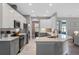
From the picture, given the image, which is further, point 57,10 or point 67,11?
point 57,10

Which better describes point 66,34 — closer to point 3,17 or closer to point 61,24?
point 61,24

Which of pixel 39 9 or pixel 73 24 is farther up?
pixel 39 9

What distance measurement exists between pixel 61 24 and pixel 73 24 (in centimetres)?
49

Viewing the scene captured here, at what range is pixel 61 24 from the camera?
5.86m

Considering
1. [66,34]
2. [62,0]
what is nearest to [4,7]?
[66,34]

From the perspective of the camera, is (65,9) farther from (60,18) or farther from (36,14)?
(36,14)

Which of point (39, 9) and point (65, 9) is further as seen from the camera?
point (39, 9)

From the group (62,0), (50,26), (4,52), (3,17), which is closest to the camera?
(62,0)

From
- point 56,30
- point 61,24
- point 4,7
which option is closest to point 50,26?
point 56,30

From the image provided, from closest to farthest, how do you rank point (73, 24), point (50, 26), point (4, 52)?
point (4, 52) → point (73, 24) → point (50, 26)

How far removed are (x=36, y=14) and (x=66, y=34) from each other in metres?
2.11

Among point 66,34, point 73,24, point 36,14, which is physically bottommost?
point 66,34

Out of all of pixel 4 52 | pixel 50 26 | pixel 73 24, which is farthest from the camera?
pixel 50 26

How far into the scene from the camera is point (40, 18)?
6973 mm
